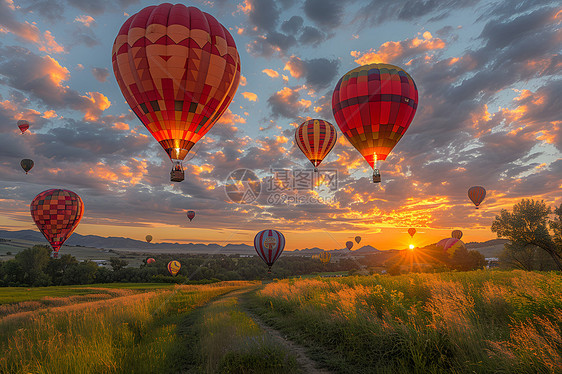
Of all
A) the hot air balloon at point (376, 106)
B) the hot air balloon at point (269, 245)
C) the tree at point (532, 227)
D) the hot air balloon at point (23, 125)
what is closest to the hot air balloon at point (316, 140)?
the hot air balloon at point (376, 106)

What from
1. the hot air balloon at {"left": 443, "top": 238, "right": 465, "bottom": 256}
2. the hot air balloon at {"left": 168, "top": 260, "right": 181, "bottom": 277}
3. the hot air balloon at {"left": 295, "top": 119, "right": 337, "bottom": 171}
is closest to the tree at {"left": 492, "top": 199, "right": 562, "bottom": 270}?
the hot air balloon at {"left": 443, "top": 238, "right": 465, "bottom": 256}

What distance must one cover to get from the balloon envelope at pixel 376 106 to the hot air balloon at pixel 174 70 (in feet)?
30.6

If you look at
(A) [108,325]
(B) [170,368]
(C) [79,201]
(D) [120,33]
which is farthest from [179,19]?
(C) [79,201]

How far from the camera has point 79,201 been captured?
42.5 m

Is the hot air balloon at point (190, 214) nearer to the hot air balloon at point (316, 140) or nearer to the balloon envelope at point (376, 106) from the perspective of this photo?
the hot air balloon at point (316, 140)

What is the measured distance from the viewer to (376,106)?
20.0 metres

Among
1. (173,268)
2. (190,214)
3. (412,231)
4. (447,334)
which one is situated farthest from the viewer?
(412,231)

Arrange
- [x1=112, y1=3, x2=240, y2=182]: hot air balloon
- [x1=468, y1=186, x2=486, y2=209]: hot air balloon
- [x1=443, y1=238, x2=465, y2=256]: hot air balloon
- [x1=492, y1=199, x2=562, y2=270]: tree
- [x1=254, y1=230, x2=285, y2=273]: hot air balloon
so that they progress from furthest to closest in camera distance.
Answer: [x1=443, y1=238, x2=465, y2=256]: hot air balloon, [x1=468, y1=186, x2=486, y2=209]: hot air balloon, [x1=254, y1=230, x2=285, y2=273]: hot air balloon, [x1=492, y1=199, x2=562, y2=270]: tree, [x1=112, y1=3, x2=240, y2=182]: hot air balloon

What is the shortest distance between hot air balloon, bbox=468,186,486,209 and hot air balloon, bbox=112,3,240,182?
4740 cm

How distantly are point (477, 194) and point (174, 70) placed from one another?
168 feet

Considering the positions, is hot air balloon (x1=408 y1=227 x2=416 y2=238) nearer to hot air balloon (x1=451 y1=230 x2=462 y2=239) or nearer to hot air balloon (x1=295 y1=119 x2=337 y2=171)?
hot air balloon (x1=451 y1=230 x2=462 y2=239)

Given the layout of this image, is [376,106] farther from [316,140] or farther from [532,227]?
[532,227]

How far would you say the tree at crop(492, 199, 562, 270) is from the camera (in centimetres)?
3506

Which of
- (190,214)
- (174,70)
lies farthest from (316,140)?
(190,214)
